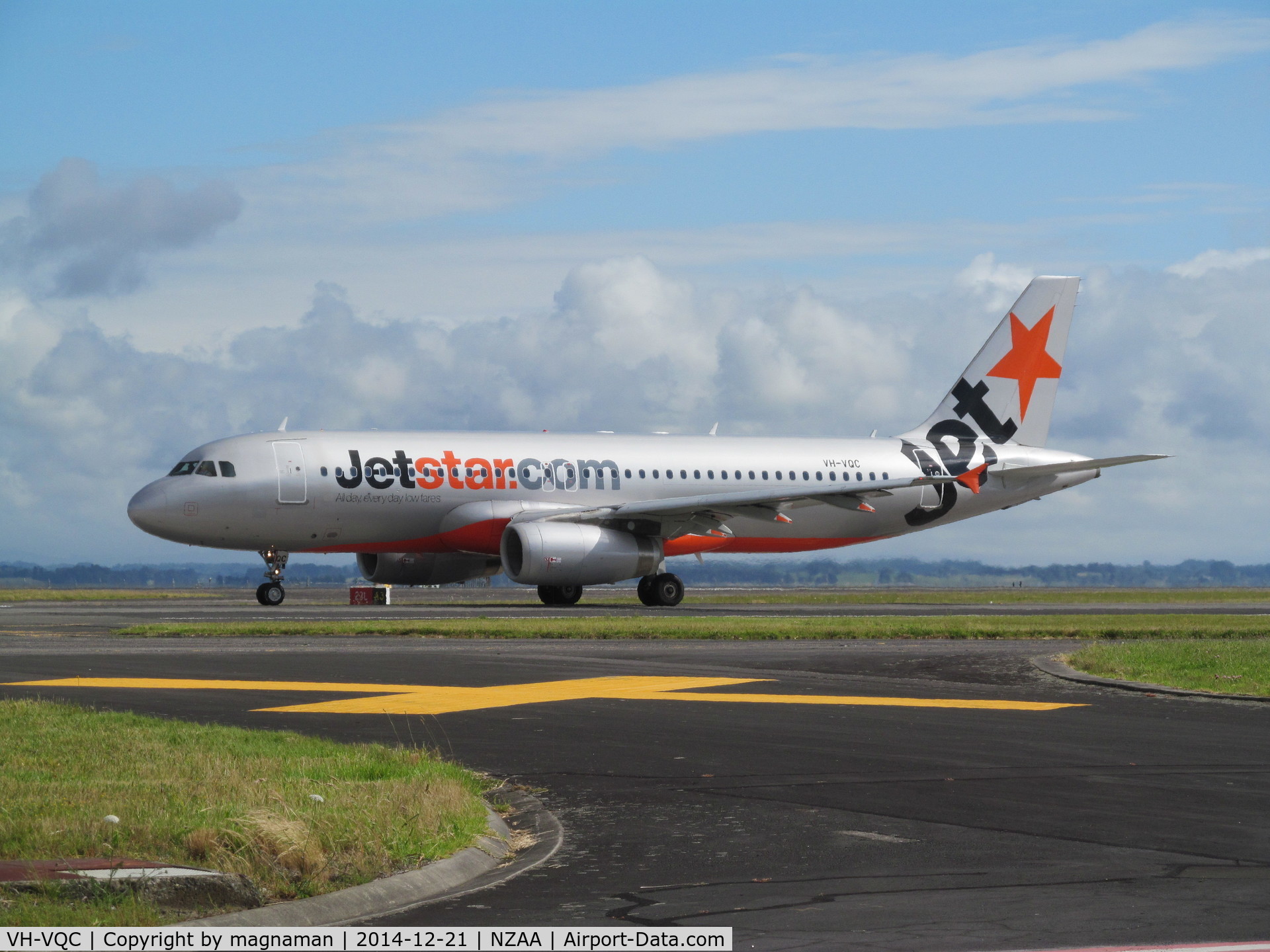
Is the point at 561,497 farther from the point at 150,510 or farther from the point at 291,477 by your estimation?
the point at 150,510

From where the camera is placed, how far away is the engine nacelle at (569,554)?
32.7 m

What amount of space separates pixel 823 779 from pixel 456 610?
2493 cm

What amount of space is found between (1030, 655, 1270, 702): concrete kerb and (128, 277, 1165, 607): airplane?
1542 cm

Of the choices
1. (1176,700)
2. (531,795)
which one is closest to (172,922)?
(531,795)

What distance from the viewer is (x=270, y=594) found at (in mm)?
36375

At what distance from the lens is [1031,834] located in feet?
26.6

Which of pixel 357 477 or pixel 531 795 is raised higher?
pixel 357 477

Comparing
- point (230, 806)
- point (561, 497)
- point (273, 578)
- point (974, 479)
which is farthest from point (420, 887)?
point (974, 479)

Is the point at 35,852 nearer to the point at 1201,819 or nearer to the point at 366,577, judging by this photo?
the point at 1201,819

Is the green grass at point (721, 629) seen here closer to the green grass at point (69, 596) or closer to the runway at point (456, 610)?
the runway at point (456, 610)

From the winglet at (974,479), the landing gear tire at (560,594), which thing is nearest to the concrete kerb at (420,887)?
the landing gear tire at (560,594)

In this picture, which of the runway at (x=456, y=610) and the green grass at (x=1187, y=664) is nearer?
the green grass at (x=1187, y=664)

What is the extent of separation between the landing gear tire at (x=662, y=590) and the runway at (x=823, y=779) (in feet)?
52.3

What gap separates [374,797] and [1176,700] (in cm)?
979
